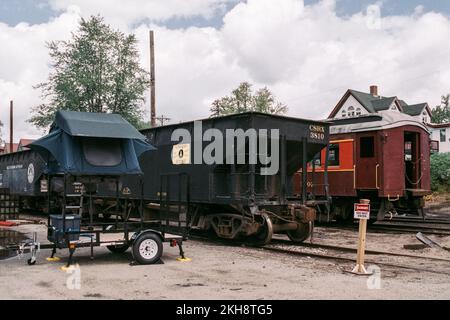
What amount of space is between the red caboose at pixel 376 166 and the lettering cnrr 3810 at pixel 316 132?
2.43 m

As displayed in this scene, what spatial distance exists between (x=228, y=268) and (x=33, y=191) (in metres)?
17.6

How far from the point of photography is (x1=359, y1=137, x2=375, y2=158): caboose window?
15719mm

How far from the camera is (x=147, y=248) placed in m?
9.12

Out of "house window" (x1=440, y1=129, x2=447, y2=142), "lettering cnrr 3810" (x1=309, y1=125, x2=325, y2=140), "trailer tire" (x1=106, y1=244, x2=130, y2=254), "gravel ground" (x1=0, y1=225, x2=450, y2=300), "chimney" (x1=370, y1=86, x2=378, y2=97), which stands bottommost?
"gravel ground" (x1=0, y1=225, x2=450, y2=300)

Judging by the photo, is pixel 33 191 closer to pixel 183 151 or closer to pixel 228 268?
pixel 183 151

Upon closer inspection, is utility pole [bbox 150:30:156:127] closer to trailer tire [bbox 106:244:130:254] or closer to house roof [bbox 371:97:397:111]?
trailer tire [bbox 106:244:130:254]

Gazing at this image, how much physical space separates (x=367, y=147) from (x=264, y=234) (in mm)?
5944

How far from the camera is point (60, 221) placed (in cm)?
912

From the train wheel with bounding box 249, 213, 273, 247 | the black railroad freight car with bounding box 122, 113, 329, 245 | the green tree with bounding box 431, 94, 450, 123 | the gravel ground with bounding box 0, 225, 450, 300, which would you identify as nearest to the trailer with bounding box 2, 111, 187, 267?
the gravel ground with bounding box 0, 225, 450, 300

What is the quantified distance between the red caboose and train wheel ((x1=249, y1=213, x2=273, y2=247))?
4062mm

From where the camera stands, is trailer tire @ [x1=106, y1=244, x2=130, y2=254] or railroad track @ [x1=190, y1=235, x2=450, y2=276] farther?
trailer tire @ [x1=106, y1=244, x2=130, y2=254]

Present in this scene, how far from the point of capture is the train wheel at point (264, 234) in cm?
1148

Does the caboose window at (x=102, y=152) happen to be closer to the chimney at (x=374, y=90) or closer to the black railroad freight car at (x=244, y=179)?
the black railroad freight car at (x=244, y=179)

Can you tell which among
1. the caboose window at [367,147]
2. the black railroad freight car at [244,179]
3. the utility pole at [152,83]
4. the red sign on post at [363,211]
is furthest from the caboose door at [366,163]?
the utility pole at [152,83]
